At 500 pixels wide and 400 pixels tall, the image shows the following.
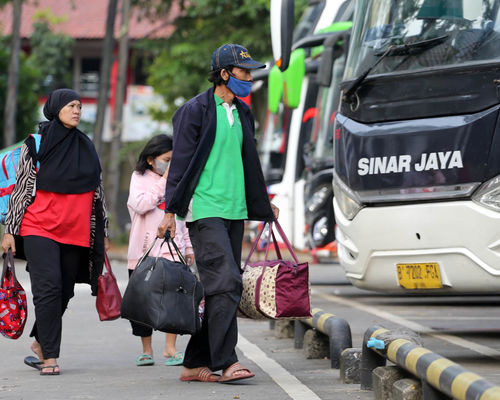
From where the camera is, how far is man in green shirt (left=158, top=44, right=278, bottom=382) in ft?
24.4

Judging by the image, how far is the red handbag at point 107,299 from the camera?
837 centimetres

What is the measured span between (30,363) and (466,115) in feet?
10.9

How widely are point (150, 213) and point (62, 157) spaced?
2.90 ft

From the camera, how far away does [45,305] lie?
8.12 metres

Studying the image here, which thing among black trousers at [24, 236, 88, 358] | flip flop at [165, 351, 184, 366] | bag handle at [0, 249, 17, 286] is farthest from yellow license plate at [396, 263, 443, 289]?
bag handle at [0, 249, 17, 286]

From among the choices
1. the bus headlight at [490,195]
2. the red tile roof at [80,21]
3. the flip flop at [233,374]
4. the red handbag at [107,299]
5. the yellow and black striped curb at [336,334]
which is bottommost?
the flip flop at [233,374]

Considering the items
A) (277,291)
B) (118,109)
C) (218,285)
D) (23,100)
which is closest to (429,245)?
(277,291)

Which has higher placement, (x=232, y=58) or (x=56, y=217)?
(x=232, y=58)

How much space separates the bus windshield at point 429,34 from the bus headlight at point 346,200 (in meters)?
0.86

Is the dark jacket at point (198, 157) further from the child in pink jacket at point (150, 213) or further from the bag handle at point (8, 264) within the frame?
the bag handle at point (8, 264)

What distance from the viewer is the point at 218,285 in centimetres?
741

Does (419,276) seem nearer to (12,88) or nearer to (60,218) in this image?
(60,218)

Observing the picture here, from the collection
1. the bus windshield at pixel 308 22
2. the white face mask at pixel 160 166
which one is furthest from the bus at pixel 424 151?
the bus windshield at pixel 308 22

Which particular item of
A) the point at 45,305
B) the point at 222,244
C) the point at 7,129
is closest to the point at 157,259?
the point at 222,244
